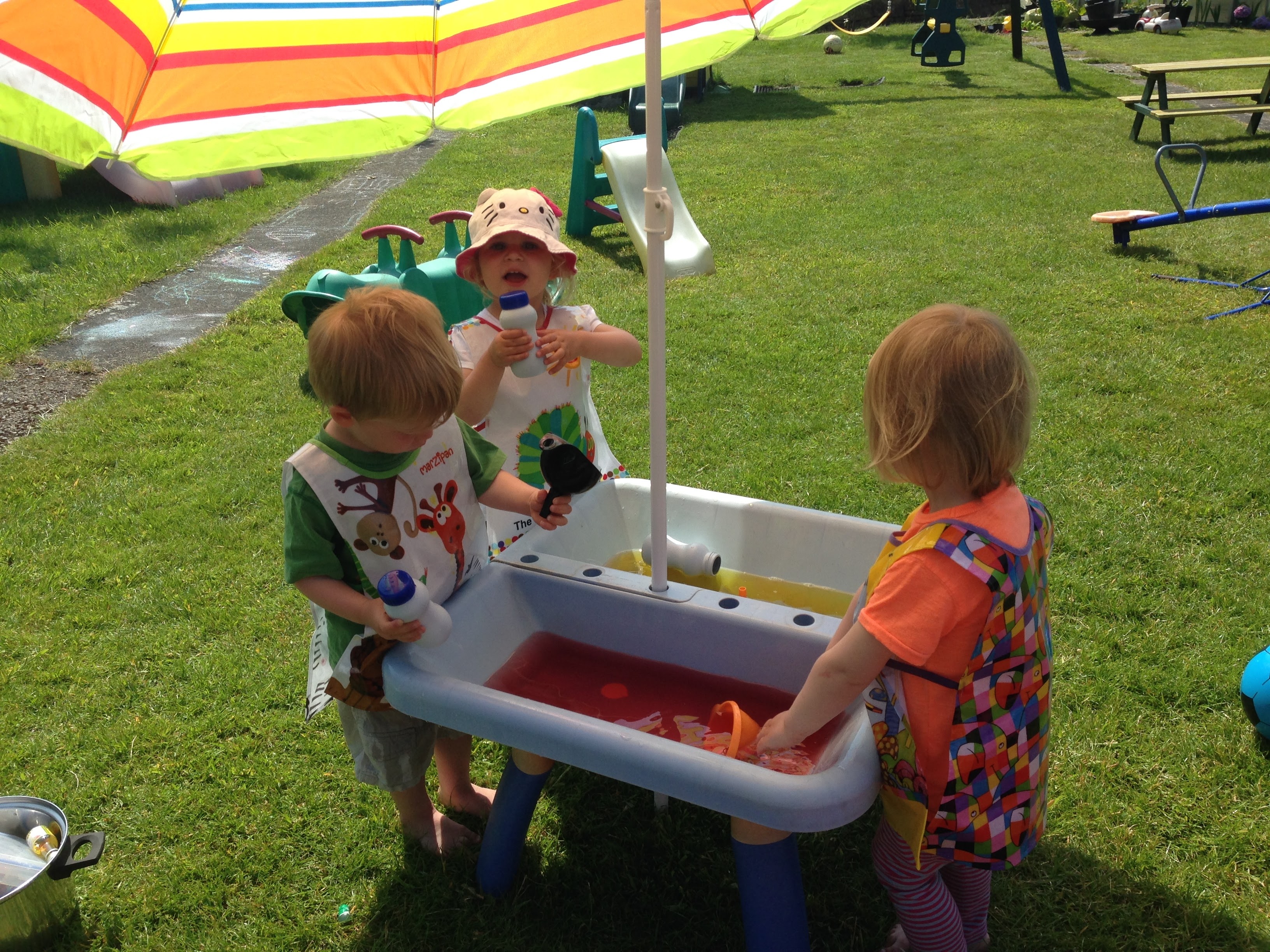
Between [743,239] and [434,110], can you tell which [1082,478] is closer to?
[434,110]

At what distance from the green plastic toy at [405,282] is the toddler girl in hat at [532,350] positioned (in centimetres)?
211

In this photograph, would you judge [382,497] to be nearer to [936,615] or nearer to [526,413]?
[526,413]

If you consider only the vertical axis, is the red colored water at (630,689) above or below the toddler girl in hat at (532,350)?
below

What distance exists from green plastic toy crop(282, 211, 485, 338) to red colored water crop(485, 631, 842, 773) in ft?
8.89

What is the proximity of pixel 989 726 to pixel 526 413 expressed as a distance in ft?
4.62

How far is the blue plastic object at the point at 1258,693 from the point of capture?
8.13ft

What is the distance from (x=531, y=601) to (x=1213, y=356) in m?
4.17

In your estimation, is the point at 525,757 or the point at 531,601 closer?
the point at 525,757

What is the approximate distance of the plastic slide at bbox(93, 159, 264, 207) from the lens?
824 centimetres

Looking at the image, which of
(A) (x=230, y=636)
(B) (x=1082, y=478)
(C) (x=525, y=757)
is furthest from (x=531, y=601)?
(B) (x=1082, y=478)

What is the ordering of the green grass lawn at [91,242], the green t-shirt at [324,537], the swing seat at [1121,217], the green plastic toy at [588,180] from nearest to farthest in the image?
the green t-shirt at [324,537], the green grass lawn at [91,242], the swing seat at [1121,217], the green plastic toy at [588,180]

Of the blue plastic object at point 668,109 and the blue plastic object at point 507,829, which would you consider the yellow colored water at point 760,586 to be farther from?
the blue plastic object at point 668,109

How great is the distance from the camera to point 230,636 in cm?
313

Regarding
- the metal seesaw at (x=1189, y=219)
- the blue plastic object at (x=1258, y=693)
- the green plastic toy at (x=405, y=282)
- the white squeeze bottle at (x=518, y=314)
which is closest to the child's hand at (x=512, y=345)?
the white squeeze bottle at (x=518, y=314)
